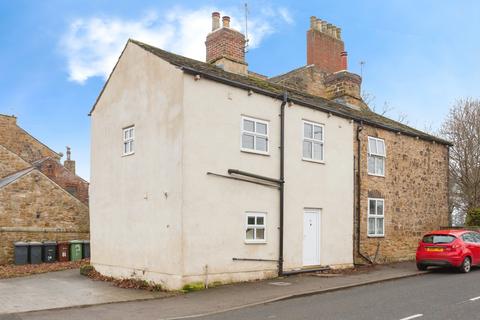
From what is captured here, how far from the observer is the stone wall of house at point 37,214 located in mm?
21672

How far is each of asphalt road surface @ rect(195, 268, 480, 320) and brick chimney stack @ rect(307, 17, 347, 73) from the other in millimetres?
16364

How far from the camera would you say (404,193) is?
21500 millimetres

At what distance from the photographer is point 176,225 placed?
13.5 metres

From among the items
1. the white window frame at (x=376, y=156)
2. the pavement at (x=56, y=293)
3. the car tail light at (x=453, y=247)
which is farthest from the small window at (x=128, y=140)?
the car tail light at (x=453, y=247)

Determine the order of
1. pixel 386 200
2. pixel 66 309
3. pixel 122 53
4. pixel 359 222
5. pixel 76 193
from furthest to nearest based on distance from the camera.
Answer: pixel 76 193 < pixel 386 200 < pixel 359 222 < pixel 122 53 < pixel 66 309

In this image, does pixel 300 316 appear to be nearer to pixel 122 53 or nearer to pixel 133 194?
pixel 133 194

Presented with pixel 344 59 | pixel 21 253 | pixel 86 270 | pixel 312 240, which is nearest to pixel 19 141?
pixel 21 253

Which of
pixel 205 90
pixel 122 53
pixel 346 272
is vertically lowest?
pixel 346 272

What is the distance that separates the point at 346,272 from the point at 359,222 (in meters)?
2.63

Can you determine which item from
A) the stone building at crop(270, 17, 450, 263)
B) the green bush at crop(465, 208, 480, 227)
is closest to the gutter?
the stone building at crop(270, 17, 450, 263)

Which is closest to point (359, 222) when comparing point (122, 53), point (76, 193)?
point (122, 53)

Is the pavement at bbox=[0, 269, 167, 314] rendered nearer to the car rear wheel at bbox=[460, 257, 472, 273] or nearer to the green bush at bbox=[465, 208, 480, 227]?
the car rear wheel at bbox=[460, 257, 472, 273]

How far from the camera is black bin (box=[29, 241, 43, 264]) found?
2088 cm

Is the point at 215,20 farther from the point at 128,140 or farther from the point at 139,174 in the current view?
the point at 139,174
